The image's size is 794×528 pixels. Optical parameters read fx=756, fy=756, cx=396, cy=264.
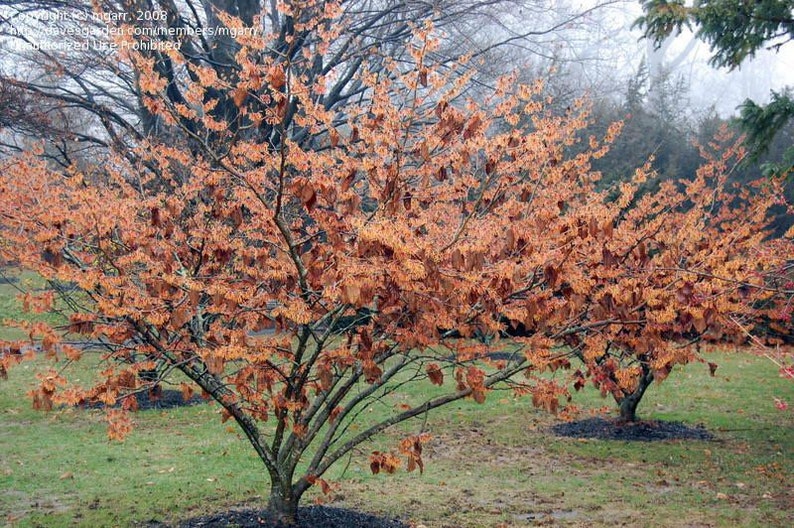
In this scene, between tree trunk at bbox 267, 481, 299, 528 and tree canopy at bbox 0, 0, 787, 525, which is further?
tree trunk at bbox 267, 481, 299, 528

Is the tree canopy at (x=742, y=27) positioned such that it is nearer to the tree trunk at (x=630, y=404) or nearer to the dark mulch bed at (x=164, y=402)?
the tree trunk at (x=630, y=404)

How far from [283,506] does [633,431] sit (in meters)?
5.15

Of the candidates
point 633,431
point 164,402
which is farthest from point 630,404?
point 164,402

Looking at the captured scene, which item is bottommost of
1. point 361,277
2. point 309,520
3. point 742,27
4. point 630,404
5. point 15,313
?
point 309,520

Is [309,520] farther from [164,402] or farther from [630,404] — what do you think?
[164,402]

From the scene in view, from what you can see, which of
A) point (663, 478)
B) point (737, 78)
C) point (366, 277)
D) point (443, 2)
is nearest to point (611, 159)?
point (443, 2)

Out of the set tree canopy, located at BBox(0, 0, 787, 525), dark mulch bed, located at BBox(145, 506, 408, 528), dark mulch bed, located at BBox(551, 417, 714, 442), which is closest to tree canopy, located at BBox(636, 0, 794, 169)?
dark mulch bed, located at BBox(551, 417, 714, 442)

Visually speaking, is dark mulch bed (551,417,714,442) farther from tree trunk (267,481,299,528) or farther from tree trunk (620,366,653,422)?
tree trunk (267,481,299,528)

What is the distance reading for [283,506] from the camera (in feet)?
15.8

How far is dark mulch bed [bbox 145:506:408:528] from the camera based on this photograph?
4.89 metres

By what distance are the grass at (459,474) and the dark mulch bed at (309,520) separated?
12.2 inches

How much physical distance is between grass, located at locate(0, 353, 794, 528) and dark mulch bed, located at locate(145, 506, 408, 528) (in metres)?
0.31

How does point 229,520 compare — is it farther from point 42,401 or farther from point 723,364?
point 723,364

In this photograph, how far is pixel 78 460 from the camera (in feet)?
23.8
